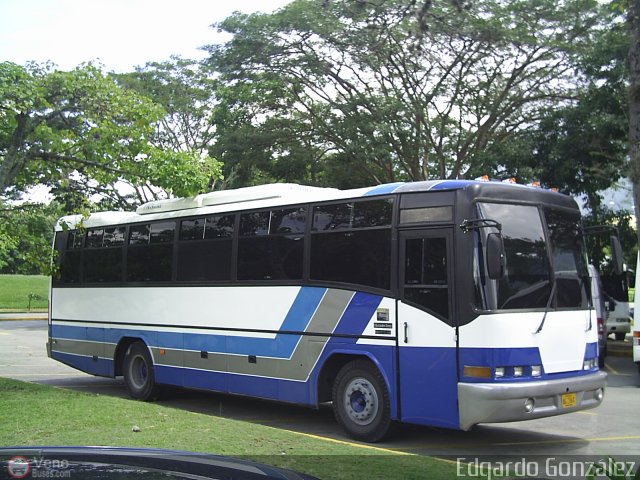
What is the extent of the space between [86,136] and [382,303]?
6145 mm

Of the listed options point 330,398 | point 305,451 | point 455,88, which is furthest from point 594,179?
point 305,451

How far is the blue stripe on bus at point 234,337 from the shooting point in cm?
1006

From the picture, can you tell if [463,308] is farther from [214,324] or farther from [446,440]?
[214,324]

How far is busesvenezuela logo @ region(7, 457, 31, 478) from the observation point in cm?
262

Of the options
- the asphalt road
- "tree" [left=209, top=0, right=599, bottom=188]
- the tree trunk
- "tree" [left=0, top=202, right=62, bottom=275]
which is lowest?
the asphalt road

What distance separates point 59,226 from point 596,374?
1038cm

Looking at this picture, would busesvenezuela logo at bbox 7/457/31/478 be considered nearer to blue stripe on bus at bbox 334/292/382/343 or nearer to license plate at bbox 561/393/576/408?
blue stripe on bus at bbox 334/292/382/343

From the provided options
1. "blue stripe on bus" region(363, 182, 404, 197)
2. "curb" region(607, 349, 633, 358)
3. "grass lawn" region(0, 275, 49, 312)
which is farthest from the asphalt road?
"grass lawn" region(0, 275, 49, 312)

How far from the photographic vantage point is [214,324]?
11469 mm

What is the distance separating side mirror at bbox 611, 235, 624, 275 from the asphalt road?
2.12 metres

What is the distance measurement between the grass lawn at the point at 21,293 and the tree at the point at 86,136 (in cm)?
3347

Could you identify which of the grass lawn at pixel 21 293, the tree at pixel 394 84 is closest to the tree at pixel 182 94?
the tree at pixel 394 84

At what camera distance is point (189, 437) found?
808 cm

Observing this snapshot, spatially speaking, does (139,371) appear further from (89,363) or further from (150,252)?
(150,252)
